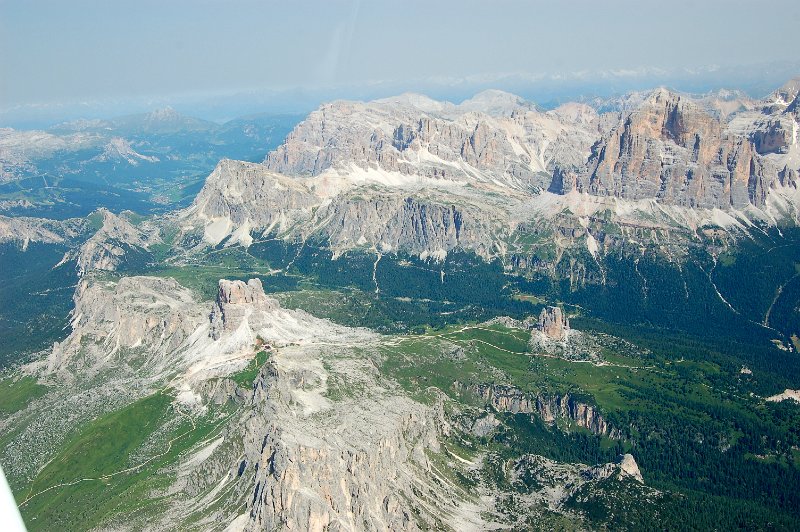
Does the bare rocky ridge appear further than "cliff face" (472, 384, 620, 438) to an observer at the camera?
No

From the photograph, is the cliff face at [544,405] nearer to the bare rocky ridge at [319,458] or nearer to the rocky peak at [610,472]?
the bare rocky ridge at [319,458]

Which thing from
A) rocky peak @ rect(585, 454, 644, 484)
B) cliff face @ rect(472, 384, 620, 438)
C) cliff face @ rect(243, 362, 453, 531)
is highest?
cliff face @ rect(243, 362, 453, 531)

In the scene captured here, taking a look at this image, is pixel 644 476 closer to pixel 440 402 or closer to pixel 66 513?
pixel 440 402

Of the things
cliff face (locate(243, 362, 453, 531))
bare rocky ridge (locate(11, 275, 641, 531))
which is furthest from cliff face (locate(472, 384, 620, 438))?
cliff face (locate(243, 362, 453, 531))

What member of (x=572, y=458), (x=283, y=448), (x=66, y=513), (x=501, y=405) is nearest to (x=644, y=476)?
(x=572, y=458)

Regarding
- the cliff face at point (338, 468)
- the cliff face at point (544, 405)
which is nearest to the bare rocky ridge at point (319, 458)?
the cliff face at point (338, 468)

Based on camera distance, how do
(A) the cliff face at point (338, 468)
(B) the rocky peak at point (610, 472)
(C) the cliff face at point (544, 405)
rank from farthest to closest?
(C) the cliff face at point (544, 405) → (B) the rocky peak at point (610, 472) → (A) the cliff face at point (338, 468)

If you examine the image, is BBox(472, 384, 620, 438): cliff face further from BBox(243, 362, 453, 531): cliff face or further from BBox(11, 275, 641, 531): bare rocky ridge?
BBox(243, 362, 453, 531): cliff face

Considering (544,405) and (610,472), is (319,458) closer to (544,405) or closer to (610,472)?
(610,472)
